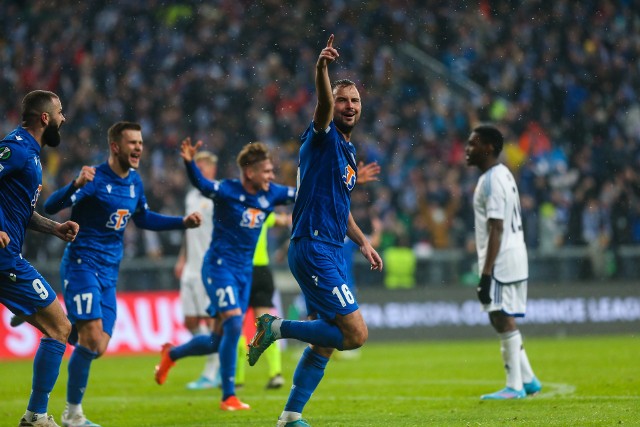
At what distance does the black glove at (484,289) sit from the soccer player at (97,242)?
2.87 metres

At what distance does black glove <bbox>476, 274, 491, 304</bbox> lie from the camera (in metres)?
9.93

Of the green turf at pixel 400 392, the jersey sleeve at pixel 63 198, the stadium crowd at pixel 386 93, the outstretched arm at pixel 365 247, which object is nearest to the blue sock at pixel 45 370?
the green turf at pixel 400 392

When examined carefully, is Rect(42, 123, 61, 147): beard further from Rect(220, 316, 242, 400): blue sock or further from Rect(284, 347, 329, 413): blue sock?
Rect(220, 316, 242, 400): blue sock

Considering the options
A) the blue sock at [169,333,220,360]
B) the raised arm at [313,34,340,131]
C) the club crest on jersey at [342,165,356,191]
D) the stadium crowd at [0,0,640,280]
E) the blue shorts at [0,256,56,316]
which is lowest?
the blue sock at [169,333,220,360]

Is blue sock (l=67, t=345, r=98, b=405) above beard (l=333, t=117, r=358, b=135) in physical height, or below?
below

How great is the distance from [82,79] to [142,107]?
192 cm

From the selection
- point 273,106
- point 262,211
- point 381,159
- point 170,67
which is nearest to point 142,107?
point 170,67

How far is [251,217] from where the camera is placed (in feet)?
35.1

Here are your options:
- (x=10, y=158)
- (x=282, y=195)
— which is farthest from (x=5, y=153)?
(x=282, y=195)

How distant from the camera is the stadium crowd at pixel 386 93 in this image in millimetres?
20953

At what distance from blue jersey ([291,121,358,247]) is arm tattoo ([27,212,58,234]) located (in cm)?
198

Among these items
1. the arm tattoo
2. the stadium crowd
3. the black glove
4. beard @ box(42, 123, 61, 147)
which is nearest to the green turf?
the black glove

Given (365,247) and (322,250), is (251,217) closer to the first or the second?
(365,247)

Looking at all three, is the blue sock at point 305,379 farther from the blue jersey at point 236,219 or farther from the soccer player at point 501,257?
the blue jersey at point 236,219
